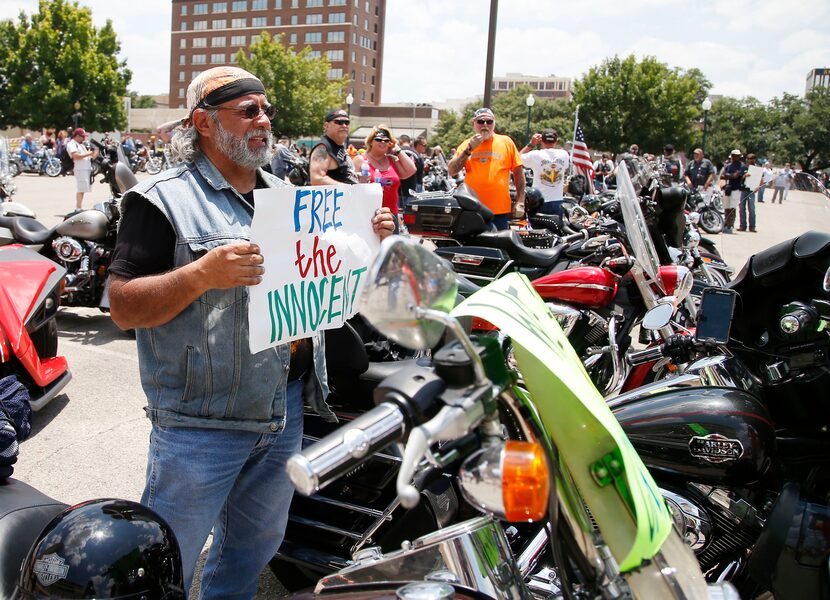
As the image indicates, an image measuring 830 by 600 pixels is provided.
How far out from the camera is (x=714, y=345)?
2699mm

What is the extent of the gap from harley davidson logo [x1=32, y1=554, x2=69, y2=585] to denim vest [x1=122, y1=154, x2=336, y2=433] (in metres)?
0.48

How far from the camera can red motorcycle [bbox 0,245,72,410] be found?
4.41 m

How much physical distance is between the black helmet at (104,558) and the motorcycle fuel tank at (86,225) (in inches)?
212

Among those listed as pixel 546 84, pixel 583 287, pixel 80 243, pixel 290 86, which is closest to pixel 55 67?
pixel 290 86

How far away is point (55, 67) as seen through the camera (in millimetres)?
44000

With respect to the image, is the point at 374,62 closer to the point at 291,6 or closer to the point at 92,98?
the point at 291,6

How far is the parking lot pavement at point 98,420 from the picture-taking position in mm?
3775

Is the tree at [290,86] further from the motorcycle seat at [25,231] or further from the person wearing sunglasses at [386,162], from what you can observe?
the motorcycle seat at [25,231]

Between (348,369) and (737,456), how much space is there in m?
1.38

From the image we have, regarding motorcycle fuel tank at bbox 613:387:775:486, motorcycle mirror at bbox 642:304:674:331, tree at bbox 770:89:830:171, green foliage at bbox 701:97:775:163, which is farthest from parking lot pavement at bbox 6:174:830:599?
green foliage at bbox 701:97:775:163

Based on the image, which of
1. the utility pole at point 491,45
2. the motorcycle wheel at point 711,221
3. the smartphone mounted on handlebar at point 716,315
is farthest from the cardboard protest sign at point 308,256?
the motorcycle wheel at point 711,221

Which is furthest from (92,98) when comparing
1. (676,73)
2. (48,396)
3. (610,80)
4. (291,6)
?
(291,6)

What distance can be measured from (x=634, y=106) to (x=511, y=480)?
2179 inches

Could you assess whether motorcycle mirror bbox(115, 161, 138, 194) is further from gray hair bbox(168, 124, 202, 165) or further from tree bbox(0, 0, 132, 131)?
tree bbox(0, 0, 132, 131)
